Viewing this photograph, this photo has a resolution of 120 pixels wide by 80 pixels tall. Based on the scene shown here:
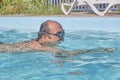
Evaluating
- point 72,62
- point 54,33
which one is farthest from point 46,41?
point 72,62

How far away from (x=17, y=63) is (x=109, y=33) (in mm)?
3734

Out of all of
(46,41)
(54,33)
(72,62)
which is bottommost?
(72,62)

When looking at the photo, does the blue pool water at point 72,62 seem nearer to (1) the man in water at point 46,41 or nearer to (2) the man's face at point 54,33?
(1) the man in water at point 46,41

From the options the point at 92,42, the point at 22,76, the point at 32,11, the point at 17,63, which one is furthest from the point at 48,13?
the point at 22,76

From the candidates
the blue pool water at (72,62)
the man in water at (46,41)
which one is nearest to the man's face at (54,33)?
the man in water at (46,41)

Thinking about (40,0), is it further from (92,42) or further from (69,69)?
(69,69)

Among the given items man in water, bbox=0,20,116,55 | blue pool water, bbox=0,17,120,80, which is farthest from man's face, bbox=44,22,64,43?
blue pool water, bbox=0,17,120,80

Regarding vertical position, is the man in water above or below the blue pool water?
above

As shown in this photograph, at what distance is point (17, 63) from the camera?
4.80 metres

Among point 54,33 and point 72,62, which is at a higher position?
point 54,33

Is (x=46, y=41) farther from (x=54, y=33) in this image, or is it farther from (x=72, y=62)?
(x=72, y=62)

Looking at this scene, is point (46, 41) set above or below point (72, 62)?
above

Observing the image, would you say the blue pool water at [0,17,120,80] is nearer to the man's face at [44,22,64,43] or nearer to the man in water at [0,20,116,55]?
the man in water at [0,20,116,55]

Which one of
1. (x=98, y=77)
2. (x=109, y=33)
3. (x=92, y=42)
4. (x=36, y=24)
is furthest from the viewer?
(x=36, y=24)
